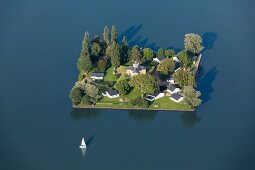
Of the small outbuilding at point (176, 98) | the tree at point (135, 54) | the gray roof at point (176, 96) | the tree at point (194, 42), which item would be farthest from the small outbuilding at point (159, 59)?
the small outbuilding at point (176, 98)

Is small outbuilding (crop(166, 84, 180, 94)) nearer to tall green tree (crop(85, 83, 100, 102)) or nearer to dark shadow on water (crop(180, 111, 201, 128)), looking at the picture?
dark shadow on water (crop(180, 111, 201, 128))

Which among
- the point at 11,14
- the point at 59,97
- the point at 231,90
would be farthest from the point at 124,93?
the point at 11,14

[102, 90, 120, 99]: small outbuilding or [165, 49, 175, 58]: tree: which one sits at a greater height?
[165, 49, 175, 58]: tree

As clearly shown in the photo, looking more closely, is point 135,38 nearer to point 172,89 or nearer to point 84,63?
point 84,63

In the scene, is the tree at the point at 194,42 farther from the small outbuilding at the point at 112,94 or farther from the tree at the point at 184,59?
the small outbuilding at the point at 112,94

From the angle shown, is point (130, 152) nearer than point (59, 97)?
Yes

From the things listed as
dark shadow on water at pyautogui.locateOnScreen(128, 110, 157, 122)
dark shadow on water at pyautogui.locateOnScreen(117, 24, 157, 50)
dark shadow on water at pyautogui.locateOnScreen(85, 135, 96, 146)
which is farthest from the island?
dark shadow on water at pyautogui.locateOnScreen(85, 135, 96, 146)

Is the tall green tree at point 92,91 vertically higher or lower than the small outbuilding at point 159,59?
lower

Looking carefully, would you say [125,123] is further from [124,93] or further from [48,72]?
[48,72]
